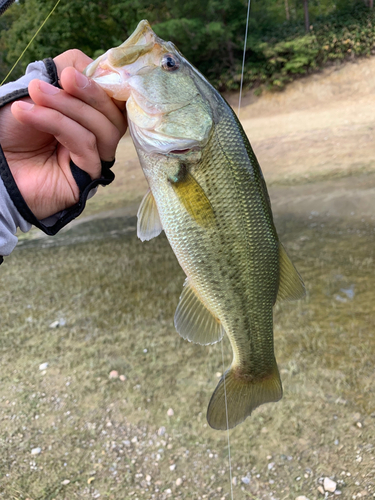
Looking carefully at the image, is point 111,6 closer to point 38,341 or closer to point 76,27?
point 76,27

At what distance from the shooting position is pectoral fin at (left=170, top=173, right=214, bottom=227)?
5.27 feet

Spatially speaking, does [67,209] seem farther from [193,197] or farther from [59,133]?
[193,197]

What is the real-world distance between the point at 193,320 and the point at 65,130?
994 mm

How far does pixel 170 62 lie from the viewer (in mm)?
1613

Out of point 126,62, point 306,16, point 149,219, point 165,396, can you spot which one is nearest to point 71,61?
point 126,62

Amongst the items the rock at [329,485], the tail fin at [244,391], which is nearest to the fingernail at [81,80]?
the tail fin at [244,391]

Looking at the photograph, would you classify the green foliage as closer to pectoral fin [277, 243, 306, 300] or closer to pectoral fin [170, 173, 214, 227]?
pectoral fin [277, 243, 306, 300]

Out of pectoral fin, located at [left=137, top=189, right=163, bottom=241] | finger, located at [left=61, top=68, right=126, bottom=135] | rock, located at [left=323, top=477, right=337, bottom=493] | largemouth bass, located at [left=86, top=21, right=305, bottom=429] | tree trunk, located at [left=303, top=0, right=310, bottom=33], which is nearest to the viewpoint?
finger, located at [left=61, top=68, right=126, bottom=135]

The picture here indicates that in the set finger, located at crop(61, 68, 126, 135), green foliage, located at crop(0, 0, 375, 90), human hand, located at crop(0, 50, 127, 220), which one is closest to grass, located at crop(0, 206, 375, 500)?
human hand, located at crop(0, 50, 127, 220)

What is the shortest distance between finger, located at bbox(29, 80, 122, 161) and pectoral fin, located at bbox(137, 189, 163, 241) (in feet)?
0.96

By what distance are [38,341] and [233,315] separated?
144 inches

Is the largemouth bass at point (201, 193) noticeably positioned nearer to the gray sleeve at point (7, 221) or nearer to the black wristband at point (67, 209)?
the black wristband at point (67, 209)

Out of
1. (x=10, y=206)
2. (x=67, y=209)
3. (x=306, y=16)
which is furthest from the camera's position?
(x=306, y=16)

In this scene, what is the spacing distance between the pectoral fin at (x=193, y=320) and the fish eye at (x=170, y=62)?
0.91 metres
